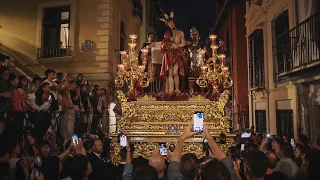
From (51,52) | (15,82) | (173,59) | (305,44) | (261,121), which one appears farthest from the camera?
(51,52)

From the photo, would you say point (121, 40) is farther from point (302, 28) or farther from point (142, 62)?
point (302, 28)

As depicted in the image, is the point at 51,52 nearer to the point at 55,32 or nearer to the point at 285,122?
the point at 55,32

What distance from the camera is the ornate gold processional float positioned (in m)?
8.75

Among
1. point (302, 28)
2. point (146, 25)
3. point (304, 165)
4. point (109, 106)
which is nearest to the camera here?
point (304, 165)

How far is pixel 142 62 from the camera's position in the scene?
9758 millimetres

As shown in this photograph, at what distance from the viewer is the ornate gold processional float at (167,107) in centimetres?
875

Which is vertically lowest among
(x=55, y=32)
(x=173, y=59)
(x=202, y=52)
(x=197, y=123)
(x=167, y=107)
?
(x=197, y=123)

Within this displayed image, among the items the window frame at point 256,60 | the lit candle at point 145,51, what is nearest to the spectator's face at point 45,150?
the lit candle at point 145,51

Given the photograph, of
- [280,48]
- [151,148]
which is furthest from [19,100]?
[280,48]

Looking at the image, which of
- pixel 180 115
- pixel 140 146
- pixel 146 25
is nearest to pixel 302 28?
pixel 180 115

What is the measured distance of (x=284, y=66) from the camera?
1179 centimetres

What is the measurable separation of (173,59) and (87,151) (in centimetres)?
488

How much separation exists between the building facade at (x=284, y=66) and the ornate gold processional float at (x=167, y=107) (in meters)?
2.33

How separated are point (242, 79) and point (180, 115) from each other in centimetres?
1161
